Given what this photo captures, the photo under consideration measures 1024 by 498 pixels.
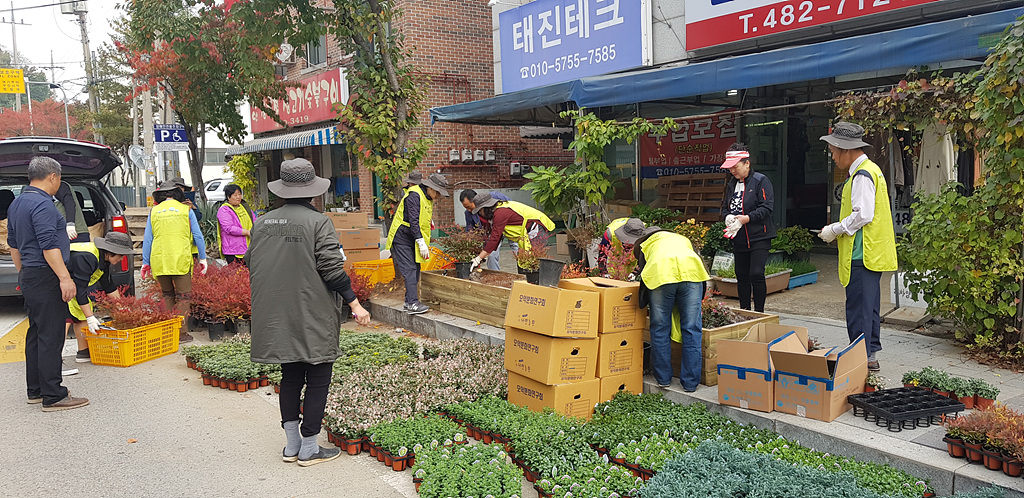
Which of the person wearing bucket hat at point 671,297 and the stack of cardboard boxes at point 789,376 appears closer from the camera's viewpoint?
the stack of cardboard boxes at point 789,376

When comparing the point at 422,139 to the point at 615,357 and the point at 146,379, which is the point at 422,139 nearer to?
the point at 146,379

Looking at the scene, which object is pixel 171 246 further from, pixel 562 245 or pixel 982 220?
pixel 982 220

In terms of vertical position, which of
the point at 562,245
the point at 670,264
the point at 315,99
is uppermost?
the point at 315,99

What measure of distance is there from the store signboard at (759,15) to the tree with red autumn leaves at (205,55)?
5.83 meters

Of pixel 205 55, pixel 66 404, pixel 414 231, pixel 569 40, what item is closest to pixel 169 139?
pixel 205 55

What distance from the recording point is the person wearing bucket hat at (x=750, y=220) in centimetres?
682

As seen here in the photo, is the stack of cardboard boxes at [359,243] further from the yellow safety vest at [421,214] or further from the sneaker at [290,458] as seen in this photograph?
the sneaker at [290,458]

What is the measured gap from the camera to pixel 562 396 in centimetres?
522

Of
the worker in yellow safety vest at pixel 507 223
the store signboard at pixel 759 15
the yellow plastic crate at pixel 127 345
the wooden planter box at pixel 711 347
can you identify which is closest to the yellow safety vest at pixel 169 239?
the yellow plastic crate at pixel 127 345


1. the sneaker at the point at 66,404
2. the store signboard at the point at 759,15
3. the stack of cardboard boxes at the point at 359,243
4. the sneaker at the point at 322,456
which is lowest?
the sneaker at the point at 322,456

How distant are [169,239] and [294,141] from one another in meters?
12.9

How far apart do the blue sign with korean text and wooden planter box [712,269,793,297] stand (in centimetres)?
408

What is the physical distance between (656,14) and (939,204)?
20.4 feet

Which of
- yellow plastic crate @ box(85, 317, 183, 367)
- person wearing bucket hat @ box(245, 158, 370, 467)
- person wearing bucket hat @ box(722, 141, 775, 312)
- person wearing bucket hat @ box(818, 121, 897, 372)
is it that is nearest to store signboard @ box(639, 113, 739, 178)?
person wearing bucket hat @ box(722, 141, 775, 312)
